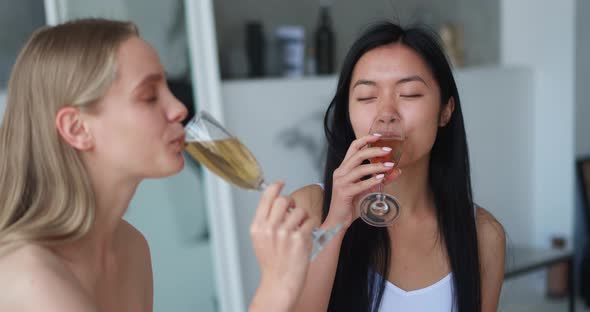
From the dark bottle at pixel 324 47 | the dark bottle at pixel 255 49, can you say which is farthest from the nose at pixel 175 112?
the dark bottle at pixel 324 47

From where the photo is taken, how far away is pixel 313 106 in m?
→ 2.86

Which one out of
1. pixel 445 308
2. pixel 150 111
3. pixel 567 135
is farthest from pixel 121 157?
pixel 567 135

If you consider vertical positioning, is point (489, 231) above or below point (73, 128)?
below

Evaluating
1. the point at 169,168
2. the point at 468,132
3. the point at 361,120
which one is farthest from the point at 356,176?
the point at 468,132

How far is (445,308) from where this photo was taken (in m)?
1.44

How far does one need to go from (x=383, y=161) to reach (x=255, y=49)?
Answer: 1750 mm

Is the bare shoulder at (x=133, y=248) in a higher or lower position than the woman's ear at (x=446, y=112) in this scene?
lower

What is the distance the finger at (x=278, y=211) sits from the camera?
0.86 metres

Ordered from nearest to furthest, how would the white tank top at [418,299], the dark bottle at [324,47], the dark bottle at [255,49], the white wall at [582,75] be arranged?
the white tank top at [418,299] < the dark bottle at [255,49] < the dark bottle at [324,47] < the white wall at [582,75]

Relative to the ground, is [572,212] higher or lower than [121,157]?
lower

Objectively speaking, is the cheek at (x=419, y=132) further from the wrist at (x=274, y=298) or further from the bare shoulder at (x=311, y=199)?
the wrist at (x=274, y=298)

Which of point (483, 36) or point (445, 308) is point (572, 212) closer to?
point (483, 36)

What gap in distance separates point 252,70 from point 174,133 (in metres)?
1.94

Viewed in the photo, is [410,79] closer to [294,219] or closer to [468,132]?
[294,219]
